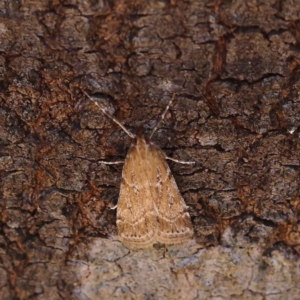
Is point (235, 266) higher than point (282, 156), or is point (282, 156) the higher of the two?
point (282, 156)

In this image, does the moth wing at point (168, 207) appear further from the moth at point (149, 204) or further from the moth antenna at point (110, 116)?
the moth antenna at point (110, 116)

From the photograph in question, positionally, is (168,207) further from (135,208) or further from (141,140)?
(141,140)

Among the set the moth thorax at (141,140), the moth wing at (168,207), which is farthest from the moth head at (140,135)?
the moth wing at (168,207)

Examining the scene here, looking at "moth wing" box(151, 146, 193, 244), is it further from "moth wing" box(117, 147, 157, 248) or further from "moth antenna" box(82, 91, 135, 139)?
"moth antenna" box(82, 91, 135, 139)

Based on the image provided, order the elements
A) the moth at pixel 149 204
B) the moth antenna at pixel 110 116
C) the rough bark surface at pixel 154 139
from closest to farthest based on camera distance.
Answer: the rough bark surface at pixel 154 139 < the moth antenna at pixel 110 116 < the moth at pixel 149 204

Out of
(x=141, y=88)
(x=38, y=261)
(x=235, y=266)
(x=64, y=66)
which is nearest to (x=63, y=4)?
(x=64, y=66)

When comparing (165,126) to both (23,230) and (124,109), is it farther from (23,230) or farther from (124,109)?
(23,230)

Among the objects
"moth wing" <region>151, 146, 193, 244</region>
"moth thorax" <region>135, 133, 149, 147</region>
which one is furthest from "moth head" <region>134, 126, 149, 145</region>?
"moth wing" <region>151, 146, 193, 244</region>

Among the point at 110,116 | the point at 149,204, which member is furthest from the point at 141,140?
the point at 149,204
